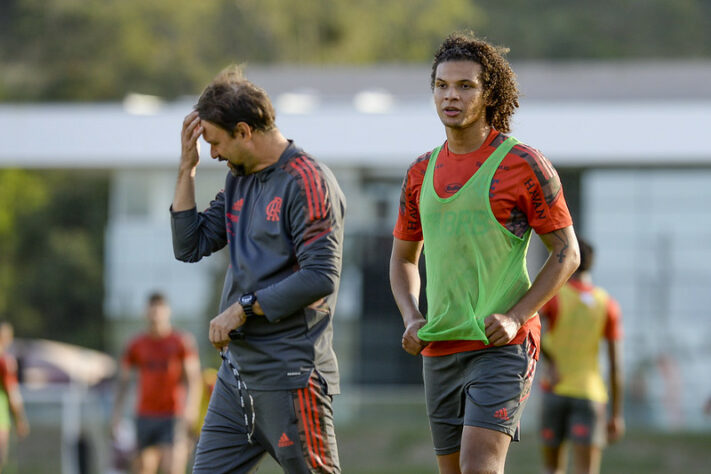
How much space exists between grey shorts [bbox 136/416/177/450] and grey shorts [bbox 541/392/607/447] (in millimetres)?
4517

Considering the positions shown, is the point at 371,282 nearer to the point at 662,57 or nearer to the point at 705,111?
the point at 705,111

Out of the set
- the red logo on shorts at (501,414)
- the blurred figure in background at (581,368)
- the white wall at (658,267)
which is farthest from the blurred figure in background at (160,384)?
the white wall at (658,267)

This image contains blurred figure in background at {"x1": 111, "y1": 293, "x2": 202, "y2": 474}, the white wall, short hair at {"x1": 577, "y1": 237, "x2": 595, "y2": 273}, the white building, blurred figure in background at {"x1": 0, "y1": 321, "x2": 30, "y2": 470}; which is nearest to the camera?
short hair at {"x1": 577, "y1": 237, "x2": 595, "y2": 273}

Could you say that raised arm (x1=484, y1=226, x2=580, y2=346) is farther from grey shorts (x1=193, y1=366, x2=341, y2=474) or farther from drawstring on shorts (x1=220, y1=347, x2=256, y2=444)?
drawstring on shorts (x1=220, y1=347, x2=256, y2=444)

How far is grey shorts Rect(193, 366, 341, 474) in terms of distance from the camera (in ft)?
17.5

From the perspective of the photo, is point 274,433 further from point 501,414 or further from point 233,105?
point 233,105

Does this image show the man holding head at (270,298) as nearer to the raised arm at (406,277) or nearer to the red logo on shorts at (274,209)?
the red logo on shorts at (274,209)

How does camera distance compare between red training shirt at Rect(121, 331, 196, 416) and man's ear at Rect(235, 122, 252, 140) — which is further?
red training shirt at Rect(121, 331, 196, 416)

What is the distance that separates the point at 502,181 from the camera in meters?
5.27

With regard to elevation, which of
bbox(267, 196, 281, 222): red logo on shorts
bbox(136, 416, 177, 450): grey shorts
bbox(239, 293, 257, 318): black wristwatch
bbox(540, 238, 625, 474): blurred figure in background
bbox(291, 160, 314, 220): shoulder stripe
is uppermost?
bbox(291, 160, 314, 220): shoulder stripe

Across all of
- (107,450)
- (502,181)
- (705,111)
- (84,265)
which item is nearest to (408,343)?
(502,181)

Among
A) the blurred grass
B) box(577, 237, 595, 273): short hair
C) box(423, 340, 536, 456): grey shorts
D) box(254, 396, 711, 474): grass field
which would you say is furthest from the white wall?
box(423, 340, 536, 456): grey shorts

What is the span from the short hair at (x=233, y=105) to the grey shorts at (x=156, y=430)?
7.63 metres

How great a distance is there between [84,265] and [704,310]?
32712 mm
